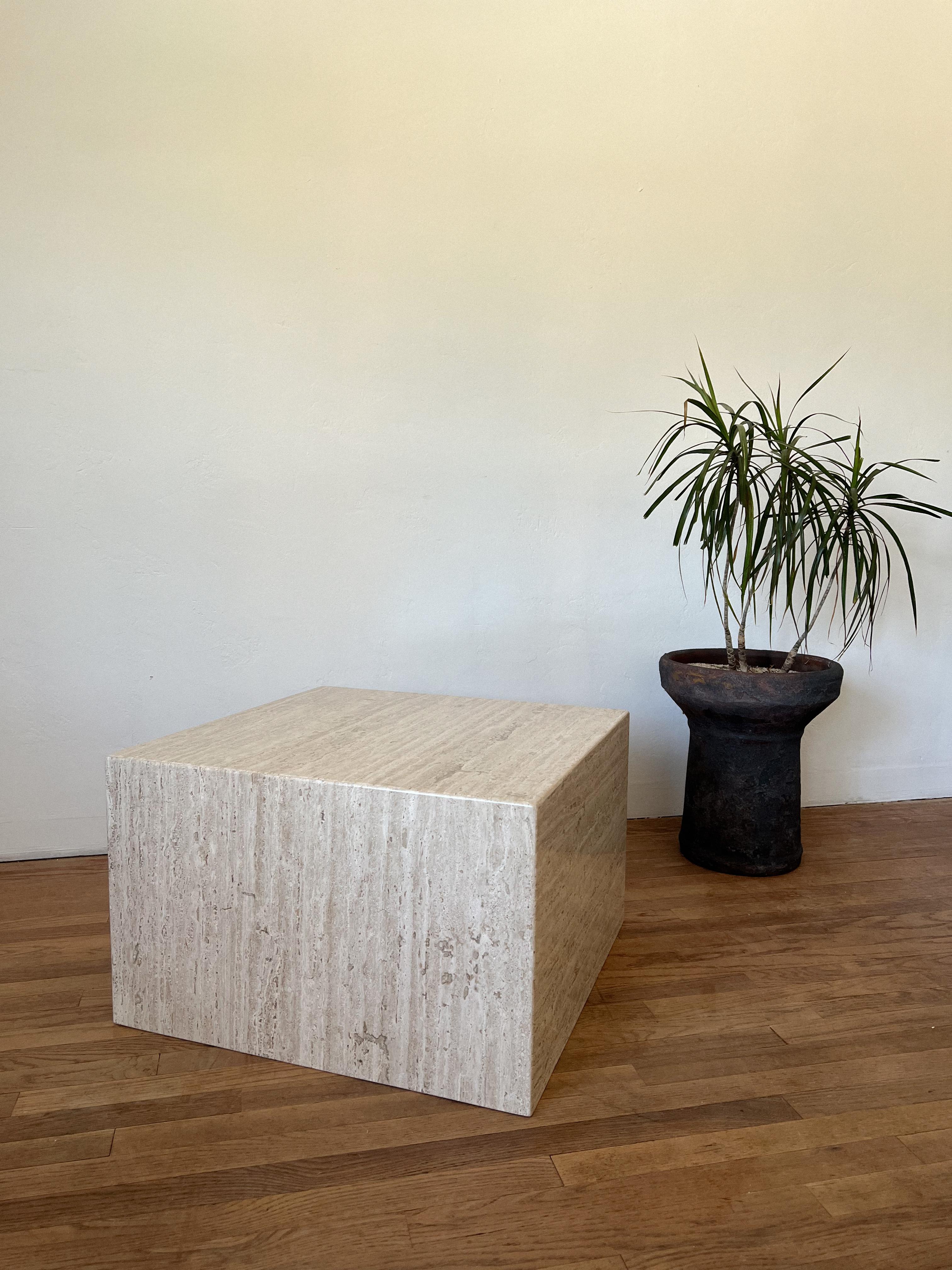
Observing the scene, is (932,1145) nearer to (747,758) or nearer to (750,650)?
(747,758)

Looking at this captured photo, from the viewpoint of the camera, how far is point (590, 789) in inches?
58.3

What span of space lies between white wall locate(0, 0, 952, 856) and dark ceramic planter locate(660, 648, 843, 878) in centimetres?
38

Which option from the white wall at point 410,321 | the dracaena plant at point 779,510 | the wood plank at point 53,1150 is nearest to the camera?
the wood plank at point 53,1150

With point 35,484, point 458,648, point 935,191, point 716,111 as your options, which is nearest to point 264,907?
point 458,648

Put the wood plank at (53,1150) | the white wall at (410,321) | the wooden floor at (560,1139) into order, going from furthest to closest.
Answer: the white wall at (410,321)
the wood plank at (53,1150)
the wooden floor at (560,1139)

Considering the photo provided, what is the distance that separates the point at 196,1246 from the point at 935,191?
122 inches

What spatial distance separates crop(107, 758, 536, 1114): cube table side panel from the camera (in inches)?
48.2

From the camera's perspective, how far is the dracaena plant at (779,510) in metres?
2.05

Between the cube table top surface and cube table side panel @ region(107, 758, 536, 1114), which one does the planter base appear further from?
cube table side panel @ region(107, 758, 536, 1114)

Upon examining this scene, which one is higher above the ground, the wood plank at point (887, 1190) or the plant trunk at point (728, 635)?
the plant trunk at point (728, 635)

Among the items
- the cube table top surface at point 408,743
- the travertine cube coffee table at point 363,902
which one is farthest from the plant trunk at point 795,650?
the travertine cube coffee table at point 363,902

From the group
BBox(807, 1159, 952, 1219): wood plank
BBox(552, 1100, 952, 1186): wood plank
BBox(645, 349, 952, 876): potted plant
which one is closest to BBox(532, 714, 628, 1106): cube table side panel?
BBox(552, 1100, 952, 1186): wood plank

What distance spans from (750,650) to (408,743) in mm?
1369

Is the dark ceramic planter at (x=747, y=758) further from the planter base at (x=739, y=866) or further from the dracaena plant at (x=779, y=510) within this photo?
the dracaena plant at (x=779, y=510)
